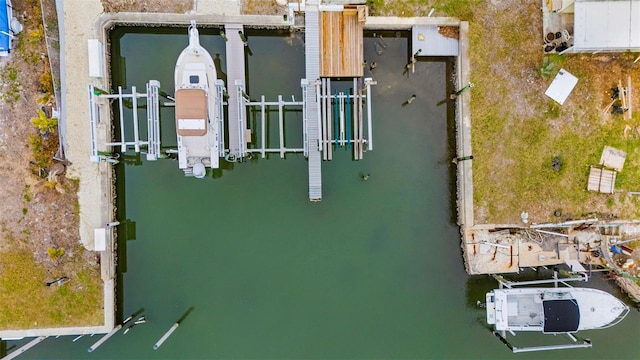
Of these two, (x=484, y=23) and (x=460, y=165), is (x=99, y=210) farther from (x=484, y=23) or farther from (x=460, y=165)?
(x=484, y=23)

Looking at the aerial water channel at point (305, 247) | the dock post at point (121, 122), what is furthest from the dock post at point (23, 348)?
the dock post at point (121, 122)

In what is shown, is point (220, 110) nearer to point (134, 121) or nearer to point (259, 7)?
point (134, 121)

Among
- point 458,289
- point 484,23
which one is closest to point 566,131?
point 484,23

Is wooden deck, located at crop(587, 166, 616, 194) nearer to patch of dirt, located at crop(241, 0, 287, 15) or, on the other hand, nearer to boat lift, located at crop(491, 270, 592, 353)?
boat lift, located at crop(491, 270, 592, 353)

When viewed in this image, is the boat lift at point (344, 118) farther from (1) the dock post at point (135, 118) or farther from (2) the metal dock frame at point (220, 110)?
(1) the dock post at point (135, 118)

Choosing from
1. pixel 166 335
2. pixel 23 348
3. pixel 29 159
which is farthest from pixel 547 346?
pixel 29 159
